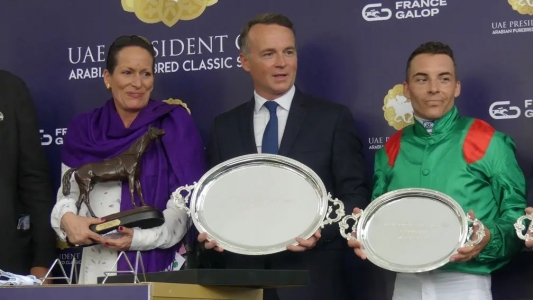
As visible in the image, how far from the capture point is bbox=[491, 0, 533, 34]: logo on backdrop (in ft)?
11.8

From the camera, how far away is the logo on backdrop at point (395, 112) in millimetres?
3736

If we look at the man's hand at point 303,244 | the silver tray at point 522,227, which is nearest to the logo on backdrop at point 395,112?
the man's hand at point 303,244

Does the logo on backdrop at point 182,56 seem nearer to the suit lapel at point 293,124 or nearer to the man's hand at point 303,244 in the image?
the suit lapel at point 293,124

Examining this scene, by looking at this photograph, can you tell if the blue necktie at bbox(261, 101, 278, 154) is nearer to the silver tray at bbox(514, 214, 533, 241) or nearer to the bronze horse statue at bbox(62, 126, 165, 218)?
the bronze horse statue at bbox(62, 126, 165, 218)

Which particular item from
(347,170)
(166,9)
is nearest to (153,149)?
(347,170)

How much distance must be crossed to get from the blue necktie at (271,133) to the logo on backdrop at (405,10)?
0.63m

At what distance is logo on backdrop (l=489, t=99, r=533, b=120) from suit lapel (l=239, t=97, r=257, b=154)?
2.92ft

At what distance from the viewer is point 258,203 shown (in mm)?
3227

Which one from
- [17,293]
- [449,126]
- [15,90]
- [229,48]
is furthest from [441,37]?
[17,293]

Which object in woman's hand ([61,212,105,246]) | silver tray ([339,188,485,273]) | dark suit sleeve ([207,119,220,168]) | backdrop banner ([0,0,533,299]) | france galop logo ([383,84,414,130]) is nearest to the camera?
silver tray ([339,188,485,273])

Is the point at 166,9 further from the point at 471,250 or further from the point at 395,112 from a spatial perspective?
the point at 471,250

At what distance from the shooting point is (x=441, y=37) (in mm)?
3727

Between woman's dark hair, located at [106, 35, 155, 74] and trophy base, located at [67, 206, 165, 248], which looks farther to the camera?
woman's dark hair, located at [106, 35, 155, 74]

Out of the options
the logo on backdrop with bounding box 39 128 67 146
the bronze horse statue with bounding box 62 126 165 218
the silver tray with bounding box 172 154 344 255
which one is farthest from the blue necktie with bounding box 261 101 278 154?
the logo on backdrop with bounding box 39 128 67 146
